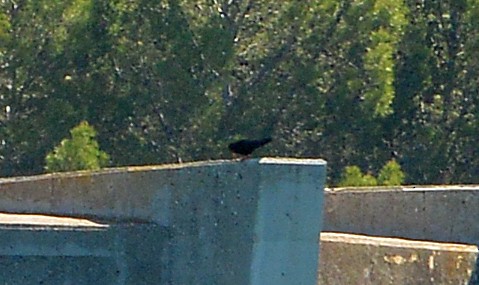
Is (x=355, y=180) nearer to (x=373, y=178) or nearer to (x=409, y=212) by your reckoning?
(x=373, y=178)

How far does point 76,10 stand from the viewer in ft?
75.3

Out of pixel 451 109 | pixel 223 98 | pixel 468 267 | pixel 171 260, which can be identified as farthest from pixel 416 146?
pixel 171 260

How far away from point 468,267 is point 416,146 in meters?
14.8

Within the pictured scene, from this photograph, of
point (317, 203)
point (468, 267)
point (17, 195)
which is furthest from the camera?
point (468, 267)

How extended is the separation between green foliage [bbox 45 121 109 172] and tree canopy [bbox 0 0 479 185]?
2119 mm

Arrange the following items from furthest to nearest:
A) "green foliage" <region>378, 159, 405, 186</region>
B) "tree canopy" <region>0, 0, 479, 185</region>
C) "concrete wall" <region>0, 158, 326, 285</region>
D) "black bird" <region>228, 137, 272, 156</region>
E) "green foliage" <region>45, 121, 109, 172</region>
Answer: "tree canopy" <region>0, 0, 479, 185</region> < "green foliage" <region>378, 159, 405, 186</region> < "green foliage" <region>45, 121, 109, 172</region> < "black bird" <region>228, 137, 272, 156</region> < "concrete wall" <region>0, 158, 326, 285</region>

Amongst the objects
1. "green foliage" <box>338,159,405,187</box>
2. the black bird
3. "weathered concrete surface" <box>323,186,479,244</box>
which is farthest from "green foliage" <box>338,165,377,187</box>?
the black bird

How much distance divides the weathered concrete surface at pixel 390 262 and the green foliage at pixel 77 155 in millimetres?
9582

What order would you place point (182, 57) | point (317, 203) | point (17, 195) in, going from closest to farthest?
point (317, 203), point (17, 195), point (182, 57)

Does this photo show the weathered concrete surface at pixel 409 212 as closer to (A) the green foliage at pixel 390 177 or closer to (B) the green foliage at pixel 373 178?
(B) the green foliage at pixel 373 178

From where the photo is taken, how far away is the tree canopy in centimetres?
2270

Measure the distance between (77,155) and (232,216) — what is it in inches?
448

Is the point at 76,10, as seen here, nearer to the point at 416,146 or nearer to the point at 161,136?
the point at 161,136

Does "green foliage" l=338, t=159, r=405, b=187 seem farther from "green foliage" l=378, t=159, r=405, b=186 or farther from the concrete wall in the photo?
the concrete wall
